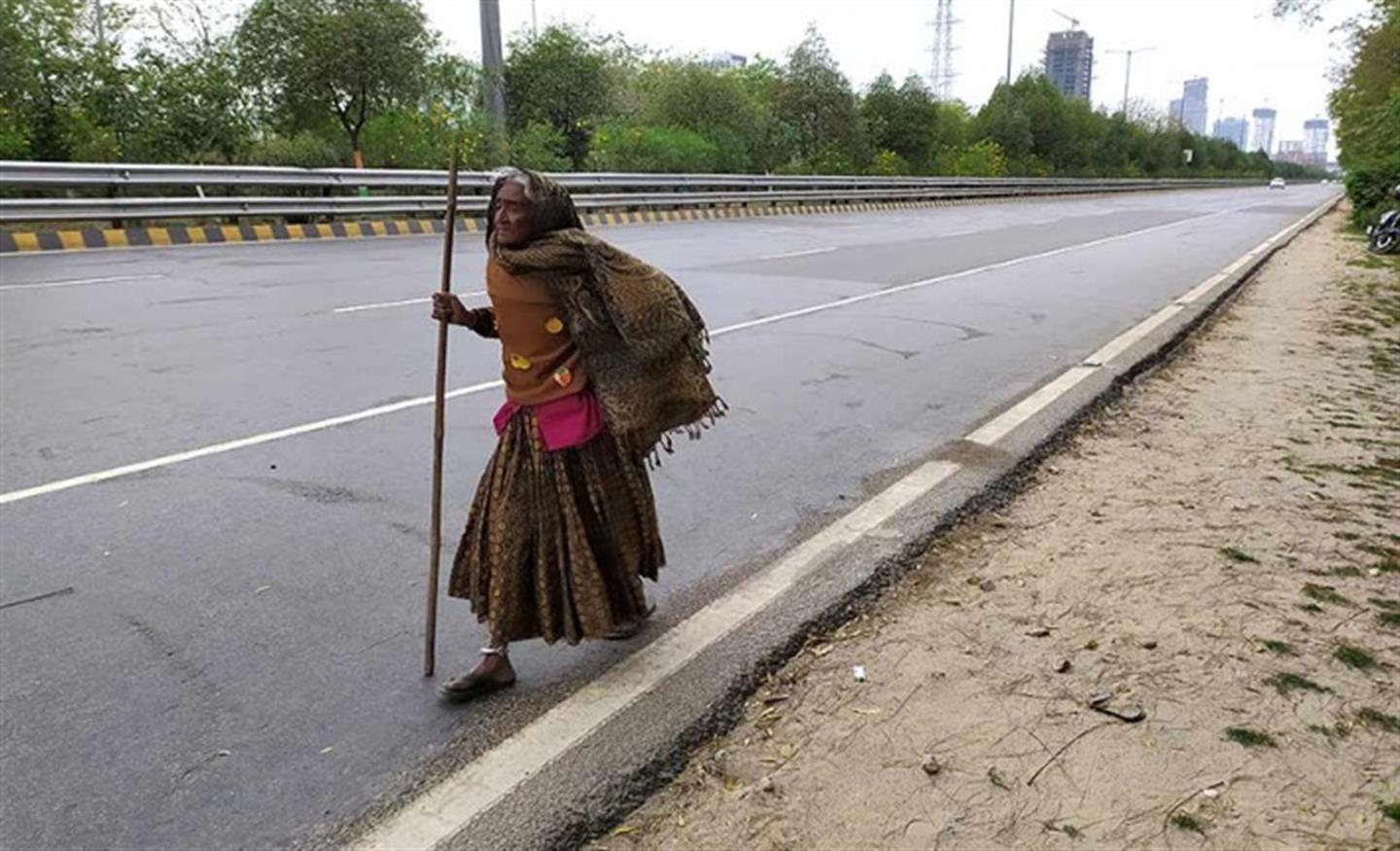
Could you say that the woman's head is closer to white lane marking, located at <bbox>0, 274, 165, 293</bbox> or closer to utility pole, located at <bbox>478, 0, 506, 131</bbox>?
white lane marking, located at <bbox>0, 274, 165, 293</bbox>

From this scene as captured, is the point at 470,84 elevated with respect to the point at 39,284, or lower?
elevated

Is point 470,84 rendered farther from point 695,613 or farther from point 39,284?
point 695,613

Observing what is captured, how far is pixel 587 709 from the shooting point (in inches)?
116

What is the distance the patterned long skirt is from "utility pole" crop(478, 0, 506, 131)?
67.5 ft

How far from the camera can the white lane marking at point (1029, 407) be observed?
5773 mm

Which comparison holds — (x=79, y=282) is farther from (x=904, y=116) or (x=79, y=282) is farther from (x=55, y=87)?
(x=904, y=116)

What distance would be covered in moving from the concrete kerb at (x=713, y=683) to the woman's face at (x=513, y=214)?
132cm

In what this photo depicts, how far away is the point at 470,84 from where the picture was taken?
24828 millimetres

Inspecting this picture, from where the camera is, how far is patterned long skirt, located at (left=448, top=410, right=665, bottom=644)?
3.05 meters

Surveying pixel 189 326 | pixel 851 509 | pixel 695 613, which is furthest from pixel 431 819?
pixel 189 326

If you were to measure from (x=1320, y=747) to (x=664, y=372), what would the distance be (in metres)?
1.96

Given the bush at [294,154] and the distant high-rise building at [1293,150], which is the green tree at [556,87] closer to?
the bush at [294,154]

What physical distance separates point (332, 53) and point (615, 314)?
20.4 m

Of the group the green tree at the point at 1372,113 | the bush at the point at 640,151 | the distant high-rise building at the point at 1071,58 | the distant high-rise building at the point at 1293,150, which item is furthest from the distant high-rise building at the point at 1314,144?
the bush at the point at 640,151
